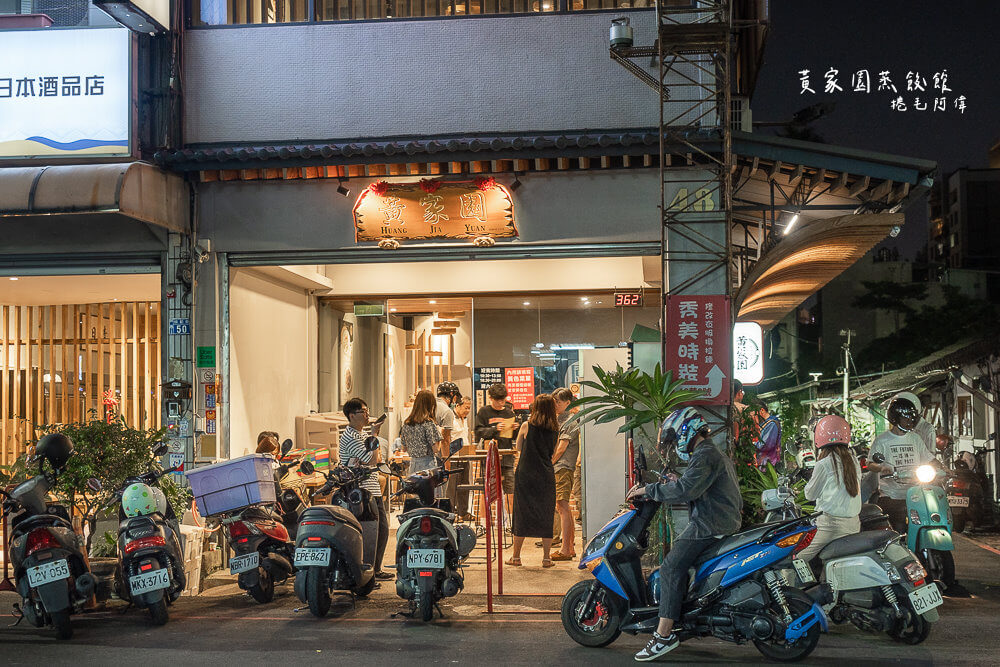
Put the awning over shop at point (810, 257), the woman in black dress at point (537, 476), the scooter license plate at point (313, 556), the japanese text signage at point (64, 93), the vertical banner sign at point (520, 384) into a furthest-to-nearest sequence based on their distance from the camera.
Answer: the vertical banner sign at point (520, 384), the japanese text signage at point (64, 93), the awning over shop at point (810, 257), the woman in black dress at point (537, 476), the scooter license plate at point (313, 556)

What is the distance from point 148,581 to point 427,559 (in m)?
2.20

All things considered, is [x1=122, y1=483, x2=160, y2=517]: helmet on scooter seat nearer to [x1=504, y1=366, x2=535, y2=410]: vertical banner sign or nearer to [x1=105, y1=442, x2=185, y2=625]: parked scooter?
[x1=105, y1=442, x2=185, y2=625]: parked scooter

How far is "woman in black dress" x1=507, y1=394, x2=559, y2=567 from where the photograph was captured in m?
9.90

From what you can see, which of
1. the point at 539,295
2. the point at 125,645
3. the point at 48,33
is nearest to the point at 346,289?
the point at 539,295

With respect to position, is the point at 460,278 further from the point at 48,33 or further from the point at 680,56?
the point at 48,33

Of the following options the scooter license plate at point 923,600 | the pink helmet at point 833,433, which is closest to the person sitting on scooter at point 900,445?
the pink helmet at point 833,433

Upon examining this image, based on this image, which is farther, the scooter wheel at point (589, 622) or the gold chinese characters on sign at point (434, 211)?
the gold chinese characters on sign at point (434, 211)

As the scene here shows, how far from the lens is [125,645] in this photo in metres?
7.16

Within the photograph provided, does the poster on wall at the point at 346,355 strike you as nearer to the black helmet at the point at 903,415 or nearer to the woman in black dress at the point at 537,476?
the woman in black dress at the point at 537,476

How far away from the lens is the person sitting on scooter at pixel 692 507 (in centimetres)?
646

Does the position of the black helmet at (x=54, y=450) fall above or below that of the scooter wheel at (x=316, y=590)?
above

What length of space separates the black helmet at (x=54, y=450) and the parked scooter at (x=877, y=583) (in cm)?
578

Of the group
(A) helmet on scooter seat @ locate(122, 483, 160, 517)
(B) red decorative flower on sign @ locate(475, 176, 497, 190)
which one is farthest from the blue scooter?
(B) red decorative flower on sign @ locate(475, 176, 497, 190)

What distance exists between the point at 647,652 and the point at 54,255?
8.78m
